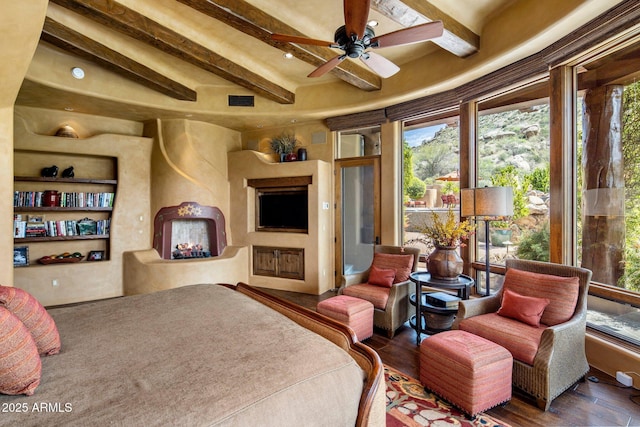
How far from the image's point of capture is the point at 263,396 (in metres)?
1.14

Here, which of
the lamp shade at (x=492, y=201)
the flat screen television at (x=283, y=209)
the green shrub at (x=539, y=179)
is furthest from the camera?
the flat screen television at (x=283, y=209)

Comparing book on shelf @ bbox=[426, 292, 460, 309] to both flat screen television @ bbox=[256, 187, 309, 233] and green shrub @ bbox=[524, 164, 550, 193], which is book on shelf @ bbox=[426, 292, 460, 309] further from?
flat screen television @ bbox=[256, 187, 309, 233]

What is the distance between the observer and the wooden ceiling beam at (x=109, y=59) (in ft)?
11.5

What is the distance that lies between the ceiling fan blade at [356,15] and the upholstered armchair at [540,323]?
2449mm

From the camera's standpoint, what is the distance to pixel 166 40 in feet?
11.9

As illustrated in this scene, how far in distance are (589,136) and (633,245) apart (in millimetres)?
1044

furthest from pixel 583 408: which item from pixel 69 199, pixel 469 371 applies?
pixel 69 199

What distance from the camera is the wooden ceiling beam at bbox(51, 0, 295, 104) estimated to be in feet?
10.4

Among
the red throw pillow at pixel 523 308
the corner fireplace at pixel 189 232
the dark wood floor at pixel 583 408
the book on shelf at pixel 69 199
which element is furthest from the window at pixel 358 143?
the book on shelf at pixel 69 199

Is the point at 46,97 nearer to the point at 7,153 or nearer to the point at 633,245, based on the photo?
the point at 7,153

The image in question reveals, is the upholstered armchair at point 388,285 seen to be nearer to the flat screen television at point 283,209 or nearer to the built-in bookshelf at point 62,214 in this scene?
the flat screen television at point 283,209

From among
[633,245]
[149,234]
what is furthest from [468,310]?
[149,234]

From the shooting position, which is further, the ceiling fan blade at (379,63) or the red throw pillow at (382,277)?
the red throw pillow at (382,277)

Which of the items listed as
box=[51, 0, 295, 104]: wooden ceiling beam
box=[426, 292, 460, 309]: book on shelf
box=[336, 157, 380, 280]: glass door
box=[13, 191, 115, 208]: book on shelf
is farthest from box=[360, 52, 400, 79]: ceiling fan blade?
box=[13, 191, 115, 208]: book on shelf
